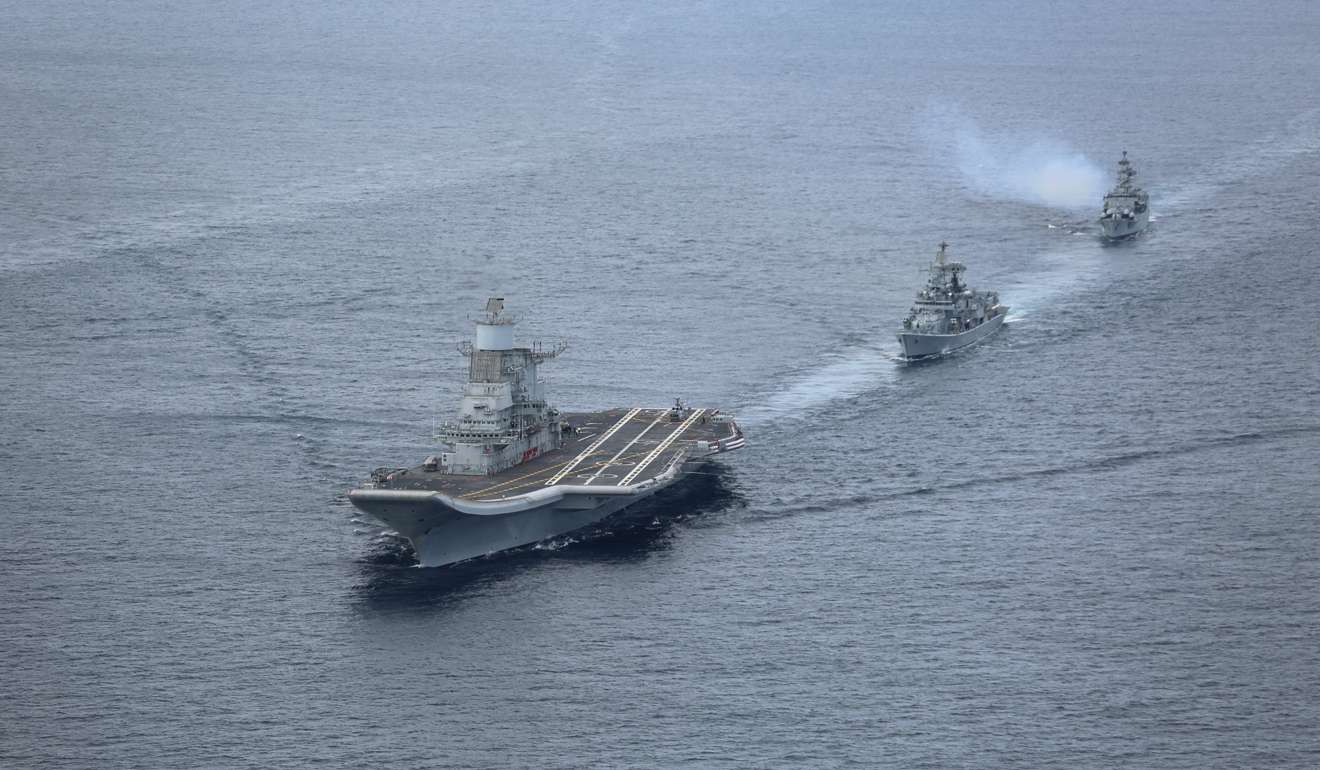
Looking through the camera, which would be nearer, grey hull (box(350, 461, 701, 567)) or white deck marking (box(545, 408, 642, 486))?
grey hull (box(350, 461, 701, 567))

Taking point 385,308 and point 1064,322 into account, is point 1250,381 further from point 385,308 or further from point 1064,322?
point 385,308

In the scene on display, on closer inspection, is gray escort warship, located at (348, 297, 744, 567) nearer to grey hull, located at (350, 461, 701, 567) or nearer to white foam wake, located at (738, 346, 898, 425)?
grey hull, located at (350, 461, 701, 567)

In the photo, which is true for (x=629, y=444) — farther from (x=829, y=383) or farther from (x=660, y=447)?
(x=829, y=383)

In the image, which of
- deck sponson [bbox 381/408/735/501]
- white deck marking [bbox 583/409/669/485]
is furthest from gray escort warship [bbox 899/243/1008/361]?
white deck marking [bbox 583/409/669/485]

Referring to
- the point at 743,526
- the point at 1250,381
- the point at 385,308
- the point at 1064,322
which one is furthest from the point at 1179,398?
the point at 385,308

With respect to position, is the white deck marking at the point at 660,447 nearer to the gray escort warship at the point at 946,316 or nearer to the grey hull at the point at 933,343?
the grey hull at the point at 933,343

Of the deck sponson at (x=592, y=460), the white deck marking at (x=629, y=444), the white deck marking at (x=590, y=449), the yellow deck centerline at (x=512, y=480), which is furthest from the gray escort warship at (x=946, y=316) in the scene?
the yellow deck centerline at (x=512, y=480)
